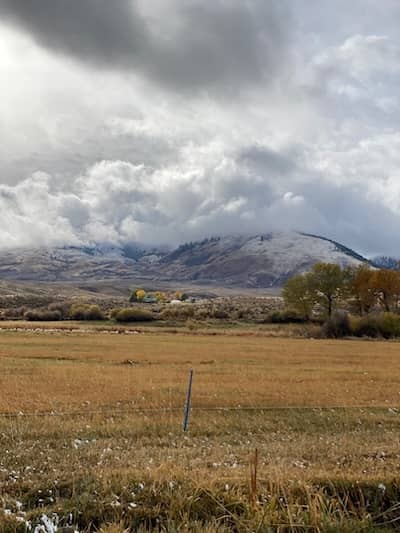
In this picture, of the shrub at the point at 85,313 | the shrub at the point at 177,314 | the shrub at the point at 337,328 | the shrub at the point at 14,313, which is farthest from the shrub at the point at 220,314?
the shrub at the point at 14,313

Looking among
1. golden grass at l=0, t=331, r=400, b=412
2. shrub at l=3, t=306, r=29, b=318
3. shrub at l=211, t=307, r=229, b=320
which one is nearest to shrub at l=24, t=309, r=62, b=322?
shrub at l=3, t=306, r=29, b=318

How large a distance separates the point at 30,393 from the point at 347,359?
125 feet

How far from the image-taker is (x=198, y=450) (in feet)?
43.9

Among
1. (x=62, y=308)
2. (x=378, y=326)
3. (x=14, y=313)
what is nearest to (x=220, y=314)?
(x=62, y=308)

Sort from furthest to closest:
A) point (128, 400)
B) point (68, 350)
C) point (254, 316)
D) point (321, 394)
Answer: point (254, 316) → point (68, 350) → point (321, 394) → point (128, 400)

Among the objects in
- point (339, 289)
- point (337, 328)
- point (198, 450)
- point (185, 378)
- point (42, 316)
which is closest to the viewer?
point (198, 450)

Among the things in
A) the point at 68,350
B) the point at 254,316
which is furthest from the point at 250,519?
the point at 254,316

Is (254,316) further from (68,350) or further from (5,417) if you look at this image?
(5,417)

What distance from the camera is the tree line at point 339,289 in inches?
4530

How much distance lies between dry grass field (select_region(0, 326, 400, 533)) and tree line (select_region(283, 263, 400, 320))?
249ft

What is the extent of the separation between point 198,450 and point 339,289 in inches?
4326

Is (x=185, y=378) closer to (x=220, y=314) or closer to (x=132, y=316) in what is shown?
(x=132, y=316)

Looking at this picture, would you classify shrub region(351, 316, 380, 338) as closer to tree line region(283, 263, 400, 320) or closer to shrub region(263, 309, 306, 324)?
tree line region(283, 263, 400, 320)

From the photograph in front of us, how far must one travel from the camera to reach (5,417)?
19422 mm
